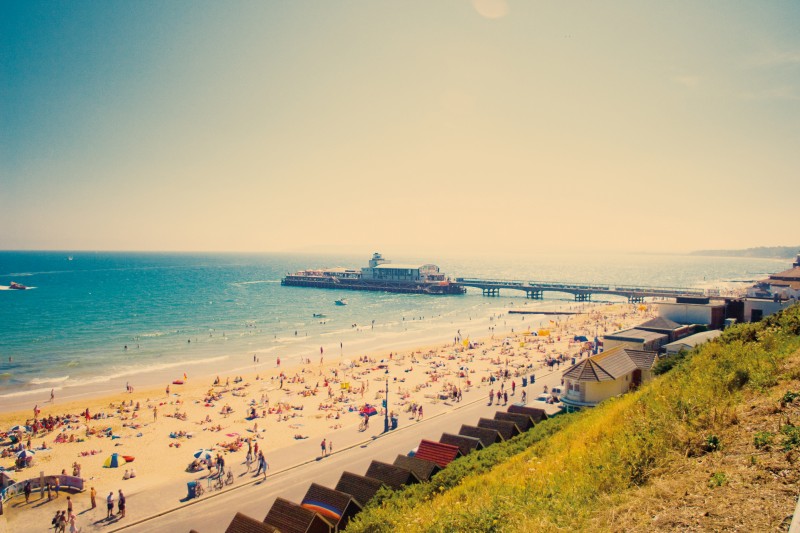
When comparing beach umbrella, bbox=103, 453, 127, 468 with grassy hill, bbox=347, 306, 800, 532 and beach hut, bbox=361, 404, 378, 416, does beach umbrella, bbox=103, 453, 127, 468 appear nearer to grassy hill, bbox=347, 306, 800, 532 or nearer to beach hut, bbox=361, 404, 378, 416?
beach hut, bbox=361, 404, 378, 416

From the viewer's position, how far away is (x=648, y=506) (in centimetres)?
657

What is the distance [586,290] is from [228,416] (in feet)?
286

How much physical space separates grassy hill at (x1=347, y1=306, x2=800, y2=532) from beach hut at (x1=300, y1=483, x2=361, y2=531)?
0.96 meters

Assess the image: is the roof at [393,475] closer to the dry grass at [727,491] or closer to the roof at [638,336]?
the dry grass at [727,491]

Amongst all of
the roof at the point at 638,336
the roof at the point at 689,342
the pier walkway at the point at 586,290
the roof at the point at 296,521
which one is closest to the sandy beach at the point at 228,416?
the roof at the point at 638,336

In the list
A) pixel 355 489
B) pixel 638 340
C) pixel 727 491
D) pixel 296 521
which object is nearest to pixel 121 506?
pixel 296 521

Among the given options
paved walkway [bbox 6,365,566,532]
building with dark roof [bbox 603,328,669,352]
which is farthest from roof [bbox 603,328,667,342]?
paved walkway [bbox 6,365,566,532]

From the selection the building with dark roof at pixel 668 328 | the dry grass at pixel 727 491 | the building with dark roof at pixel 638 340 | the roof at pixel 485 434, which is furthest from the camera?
the building with dark roof at pixel 668 328

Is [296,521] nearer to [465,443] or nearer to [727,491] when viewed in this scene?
[465,443]

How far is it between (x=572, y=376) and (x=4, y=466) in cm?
2936

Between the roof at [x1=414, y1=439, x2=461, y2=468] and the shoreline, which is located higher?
the roof at [x1=414, y1=439, x2=461, y2=468]

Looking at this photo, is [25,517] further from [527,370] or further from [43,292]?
[43,292]

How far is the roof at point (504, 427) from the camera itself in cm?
1970

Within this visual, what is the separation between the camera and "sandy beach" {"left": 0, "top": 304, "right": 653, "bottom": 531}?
21484 millimetres
